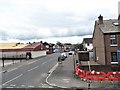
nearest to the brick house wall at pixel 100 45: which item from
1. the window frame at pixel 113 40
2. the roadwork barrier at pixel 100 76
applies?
the window frame at pixel 113 40

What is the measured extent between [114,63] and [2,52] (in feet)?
148

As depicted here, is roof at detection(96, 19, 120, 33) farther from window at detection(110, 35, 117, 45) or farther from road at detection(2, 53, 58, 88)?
road at detection(2, 53, 58, 88)

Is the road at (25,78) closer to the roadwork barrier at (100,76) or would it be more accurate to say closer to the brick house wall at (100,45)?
the roadwork barrier at (100,76)

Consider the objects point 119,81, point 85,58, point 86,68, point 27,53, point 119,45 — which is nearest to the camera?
point 119,81

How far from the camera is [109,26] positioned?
37.2m

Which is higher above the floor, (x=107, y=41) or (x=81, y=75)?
(x=107, y=41)

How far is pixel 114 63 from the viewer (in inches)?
1396

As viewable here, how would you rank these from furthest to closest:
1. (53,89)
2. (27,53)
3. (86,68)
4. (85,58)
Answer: (27,53) → (85,58) → (86,68) → (53,89)

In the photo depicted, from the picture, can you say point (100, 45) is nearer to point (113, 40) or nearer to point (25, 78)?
point (113, 40)

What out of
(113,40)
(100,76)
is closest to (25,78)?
(100,76)

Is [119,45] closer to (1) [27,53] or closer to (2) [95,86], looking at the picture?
Answer: (2) [95,86]

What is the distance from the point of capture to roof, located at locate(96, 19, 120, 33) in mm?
35428

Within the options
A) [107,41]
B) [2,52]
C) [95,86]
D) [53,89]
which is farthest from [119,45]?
[2,52]

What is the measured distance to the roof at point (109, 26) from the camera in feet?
116
